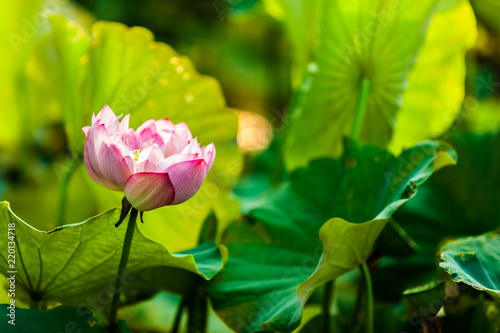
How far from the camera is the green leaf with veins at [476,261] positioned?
0.42 m

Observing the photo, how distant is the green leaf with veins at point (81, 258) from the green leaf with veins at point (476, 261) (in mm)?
205

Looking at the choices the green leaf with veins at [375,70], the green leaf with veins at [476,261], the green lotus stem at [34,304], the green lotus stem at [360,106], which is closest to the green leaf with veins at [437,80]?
the green leaf with veins at [375,70]

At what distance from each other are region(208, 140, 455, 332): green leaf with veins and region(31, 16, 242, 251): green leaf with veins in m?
0.10

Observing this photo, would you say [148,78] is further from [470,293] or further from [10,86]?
[10,86]

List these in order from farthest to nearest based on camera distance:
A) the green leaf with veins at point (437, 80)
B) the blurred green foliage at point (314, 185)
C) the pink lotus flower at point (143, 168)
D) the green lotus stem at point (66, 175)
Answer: the green leaf with veins at point (437, 80) < the green lotus stem at point (66, 175) < the blurred green foliage at point (314, 185) < the pink lotus flower at point (143, 168)

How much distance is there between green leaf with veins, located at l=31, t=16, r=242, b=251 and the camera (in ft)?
1.92

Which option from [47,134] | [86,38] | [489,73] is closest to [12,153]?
[47,134]

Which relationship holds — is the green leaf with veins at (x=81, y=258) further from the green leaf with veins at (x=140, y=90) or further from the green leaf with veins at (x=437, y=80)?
the green leaf with veins at (x=437, y=80)

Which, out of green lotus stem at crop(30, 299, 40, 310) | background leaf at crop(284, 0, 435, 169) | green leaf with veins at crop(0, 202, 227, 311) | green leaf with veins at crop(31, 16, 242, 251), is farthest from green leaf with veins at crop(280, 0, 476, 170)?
green lotus stem at crop(30, 299, 40, 310)

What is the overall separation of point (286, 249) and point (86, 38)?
1.16ft

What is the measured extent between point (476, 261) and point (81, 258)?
1.17 feet

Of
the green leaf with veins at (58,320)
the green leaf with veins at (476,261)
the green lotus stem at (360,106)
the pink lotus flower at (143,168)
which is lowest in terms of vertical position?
the green leaf with veins at (58,320)

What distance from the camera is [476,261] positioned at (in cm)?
47

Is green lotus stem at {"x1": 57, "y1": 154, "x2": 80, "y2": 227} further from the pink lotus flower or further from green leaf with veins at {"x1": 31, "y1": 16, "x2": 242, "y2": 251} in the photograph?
the pink lotus flower
